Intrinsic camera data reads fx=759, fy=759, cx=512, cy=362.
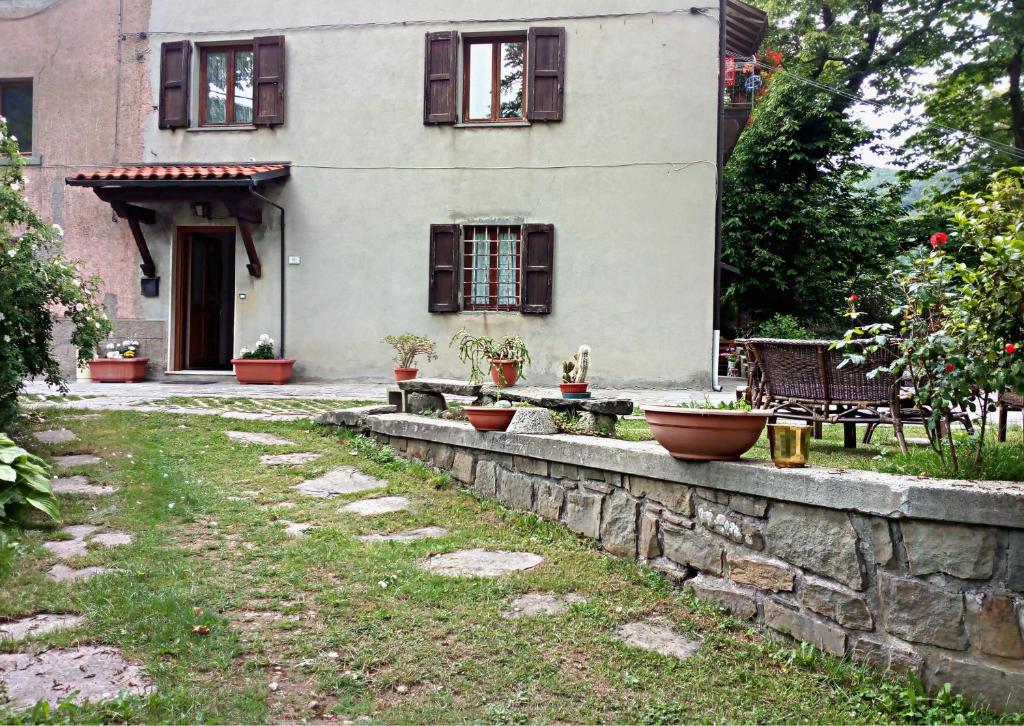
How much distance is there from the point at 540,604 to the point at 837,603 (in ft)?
3.55

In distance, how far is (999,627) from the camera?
7.78 feet

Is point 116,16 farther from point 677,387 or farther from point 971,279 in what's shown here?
point 971,279

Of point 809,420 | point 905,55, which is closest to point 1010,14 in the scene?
point 905,55

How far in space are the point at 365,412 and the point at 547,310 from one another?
420 centimetres

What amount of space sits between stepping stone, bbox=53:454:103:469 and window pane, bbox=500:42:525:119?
6.84 meters

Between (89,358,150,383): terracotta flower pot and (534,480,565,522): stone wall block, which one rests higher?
(89,358,150,383): terracotta flower pot

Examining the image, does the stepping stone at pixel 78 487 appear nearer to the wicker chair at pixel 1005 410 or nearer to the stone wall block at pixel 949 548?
the stone wall block at pixel 949 548

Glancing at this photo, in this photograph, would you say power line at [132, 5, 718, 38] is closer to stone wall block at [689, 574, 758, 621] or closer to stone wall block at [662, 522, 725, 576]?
stone wall block at [662, 522, 725, 576]

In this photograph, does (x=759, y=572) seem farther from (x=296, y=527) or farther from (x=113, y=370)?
(x=113, y=370)

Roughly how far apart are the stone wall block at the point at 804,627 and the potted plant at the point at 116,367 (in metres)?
9.31

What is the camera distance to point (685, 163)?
934 centimetres

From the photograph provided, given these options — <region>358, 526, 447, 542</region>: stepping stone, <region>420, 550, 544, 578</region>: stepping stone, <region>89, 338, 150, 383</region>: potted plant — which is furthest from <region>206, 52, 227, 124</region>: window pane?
<region>420, 550, 544, 578</region>: stepping stone

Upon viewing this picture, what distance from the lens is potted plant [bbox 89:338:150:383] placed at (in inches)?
391

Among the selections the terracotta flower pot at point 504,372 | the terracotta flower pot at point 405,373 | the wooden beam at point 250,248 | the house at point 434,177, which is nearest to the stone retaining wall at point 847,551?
the terracotta flower pot at point 504,372
